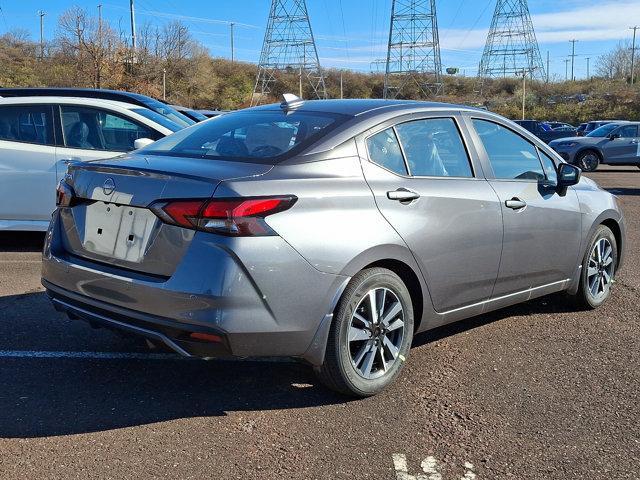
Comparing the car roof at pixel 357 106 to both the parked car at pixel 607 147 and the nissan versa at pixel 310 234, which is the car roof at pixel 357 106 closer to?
the nissan versa at pixel 310 234

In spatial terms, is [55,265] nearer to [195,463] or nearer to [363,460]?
[195,463]

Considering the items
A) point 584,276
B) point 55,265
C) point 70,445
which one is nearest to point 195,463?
point 70,445

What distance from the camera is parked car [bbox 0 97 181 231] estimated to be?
7156 mm

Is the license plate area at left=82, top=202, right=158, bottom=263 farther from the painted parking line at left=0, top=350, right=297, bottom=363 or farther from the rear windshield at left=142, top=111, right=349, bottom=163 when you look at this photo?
the painted parking line at left=0, top=350, right=297, bottom=363

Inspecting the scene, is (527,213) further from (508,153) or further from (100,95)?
(100,95)

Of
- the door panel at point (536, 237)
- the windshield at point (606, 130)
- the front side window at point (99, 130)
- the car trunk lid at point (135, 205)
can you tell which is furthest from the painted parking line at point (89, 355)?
the windshield at point (606, 130)

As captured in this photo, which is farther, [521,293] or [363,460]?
[521,293]

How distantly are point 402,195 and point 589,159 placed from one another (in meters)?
22.1

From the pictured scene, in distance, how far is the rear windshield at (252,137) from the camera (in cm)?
375

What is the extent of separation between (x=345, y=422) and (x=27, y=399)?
170 centimetres

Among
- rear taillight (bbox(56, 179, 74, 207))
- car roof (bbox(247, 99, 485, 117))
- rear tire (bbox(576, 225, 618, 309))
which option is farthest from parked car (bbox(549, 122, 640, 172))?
rear taillight (bbox(56, 179, 74, 207))

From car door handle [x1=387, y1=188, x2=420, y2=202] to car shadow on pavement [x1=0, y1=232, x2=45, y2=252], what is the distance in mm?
5241

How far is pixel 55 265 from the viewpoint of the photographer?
3795 mm

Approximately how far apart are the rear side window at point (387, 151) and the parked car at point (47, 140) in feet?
12.2
